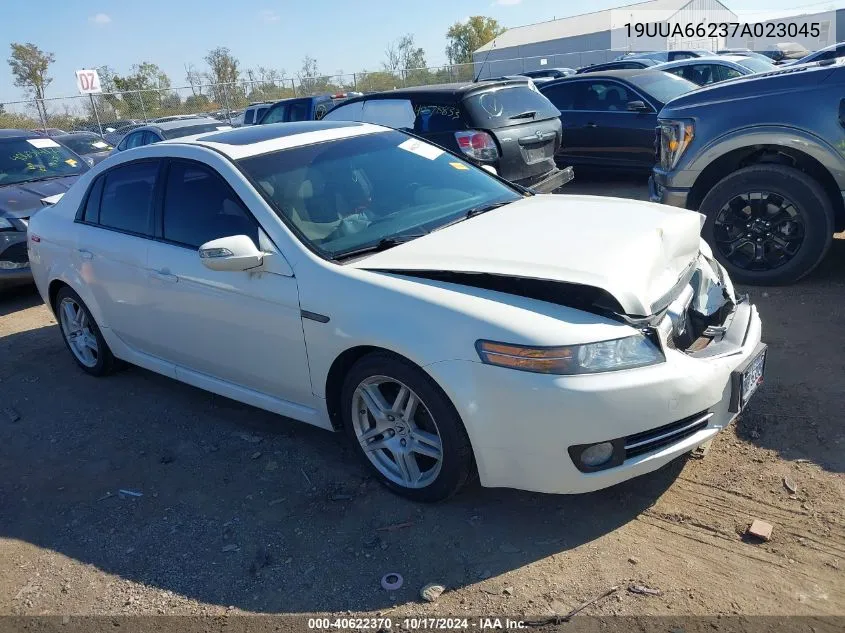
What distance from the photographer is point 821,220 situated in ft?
17.7

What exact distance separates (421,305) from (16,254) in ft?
20.9

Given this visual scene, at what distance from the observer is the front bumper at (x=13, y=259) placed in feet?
25.3

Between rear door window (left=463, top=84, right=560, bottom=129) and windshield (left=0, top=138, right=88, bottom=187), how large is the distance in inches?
207

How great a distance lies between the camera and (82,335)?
18.0 ft

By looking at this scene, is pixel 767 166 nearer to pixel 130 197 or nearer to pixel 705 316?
pixel 705 316

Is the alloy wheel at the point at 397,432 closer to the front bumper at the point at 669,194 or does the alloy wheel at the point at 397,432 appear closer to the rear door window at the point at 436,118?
the front bumper at the point at 669,194

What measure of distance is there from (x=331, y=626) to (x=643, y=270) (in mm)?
1916

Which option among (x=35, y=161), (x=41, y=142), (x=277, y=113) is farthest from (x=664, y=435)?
(x=277, y=113)

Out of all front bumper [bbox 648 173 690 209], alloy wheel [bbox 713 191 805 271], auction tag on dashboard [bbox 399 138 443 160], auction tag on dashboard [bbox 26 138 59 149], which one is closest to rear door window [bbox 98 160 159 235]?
auction tag on dashboard [bbox 399 138 443 160]

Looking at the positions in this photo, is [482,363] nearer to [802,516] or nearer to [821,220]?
[802,516]

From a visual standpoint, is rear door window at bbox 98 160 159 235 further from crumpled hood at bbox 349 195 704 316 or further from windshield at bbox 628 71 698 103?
windshield at bbox 628 71 698 103

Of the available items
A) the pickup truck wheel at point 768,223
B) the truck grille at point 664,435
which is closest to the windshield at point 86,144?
the pickup truck wheel at point 768,223

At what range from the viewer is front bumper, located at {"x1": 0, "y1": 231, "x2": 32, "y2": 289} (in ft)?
25.3

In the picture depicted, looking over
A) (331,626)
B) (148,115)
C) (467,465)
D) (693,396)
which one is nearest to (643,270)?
(693,396)
